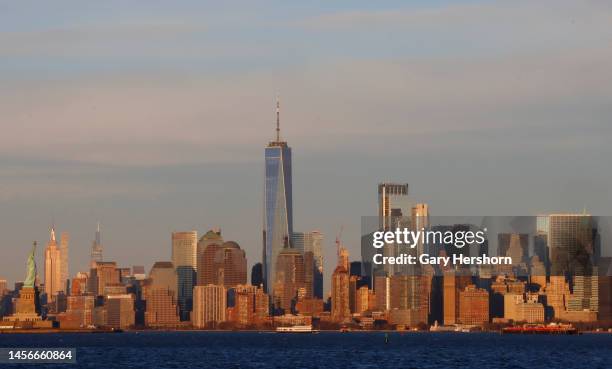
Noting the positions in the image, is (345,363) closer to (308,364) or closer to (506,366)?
(308,364)

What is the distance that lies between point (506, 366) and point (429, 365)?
9157 mm

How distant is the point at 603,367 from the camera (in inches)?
7343

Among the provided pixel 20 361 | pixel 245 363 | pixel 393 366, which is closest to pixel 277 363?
pixel 245 363

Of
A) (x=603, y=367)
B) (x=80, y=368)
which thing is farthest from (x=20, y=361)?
(x=603, y=367)

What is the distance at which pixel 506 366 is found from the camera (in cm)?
18625

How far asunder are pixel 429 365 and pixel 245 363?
2354 cm

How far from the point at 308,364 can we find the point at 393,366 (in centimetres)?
1254

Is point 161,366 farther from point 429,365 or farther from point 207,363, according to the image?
point 429,365

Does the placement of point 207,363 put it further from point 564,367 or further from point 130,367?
point 564,367

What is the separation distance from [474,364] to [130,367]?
4175 cm

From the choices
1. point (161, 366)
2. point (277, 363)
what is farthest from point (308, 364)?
point (161, 366)

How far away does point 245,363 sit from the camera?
19488 cm

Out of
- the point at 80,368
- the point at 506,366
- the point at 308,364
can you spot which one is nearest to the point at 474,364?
the point at 506,366

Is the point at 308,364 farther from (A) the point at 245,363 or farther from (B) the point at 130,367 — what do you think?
(B) the point at 130,367
